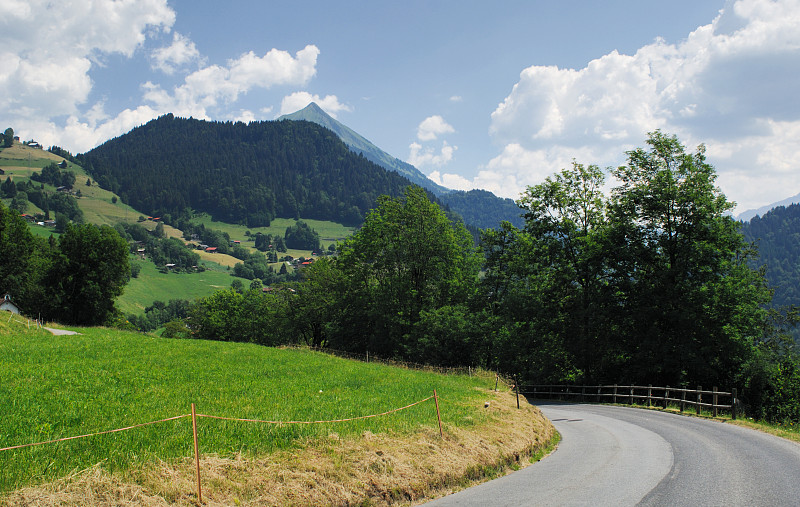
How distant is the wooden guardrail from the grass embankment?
7.20 metres

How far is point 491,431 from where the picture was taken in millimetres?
13852

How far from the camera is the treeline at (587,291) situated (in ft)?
102

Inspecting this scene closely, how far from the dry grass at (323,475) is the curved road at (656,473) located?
0.62 metres

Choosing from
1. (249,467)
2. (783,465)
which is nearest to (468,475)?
(249,467)

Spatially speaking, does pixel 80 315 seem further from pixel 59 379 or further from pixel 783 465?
pixel 783 465

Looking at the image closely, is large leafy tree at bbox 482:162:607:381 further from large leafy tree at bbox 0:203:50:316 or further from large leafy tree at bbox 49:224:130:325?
large leafy tree at bbox 0:203:50:316

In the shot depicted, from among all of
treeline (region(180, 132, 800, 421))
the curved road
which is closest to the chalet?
treeline (region(180, 132, 800, 421))

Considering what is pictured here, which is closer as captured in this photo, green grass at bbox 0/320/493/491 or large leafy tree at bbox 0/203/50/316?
green grass at bbox 0/320/493/491

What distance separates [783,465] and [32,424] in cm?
1667

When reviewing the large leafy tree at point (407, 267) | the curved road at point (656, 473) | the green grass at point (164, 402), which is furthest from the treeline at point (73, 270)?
the curved road at point (656, 473)

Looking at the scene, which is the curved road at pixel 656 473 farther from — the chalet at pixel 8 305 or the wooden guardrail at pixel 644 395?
the chalet at pixel 8 305

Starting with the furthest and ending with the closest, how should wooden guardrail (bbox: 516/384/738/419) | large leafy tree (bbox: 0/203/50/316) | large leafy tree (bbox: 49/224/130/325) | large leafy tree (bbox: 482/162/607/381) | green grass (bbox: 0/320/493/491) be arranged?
large leafy tree (bbox: 49/224/130/325)
large leafy tree (bbox: 0/203/50/316)
large leafy tree (bbox: 482/162/607/381)
wooden guardrail (bbox: 516/384/738/419)
green grass (bbox: 0/320/493/491)

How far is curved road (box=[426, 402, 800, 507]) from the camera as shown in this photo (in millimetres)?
8977

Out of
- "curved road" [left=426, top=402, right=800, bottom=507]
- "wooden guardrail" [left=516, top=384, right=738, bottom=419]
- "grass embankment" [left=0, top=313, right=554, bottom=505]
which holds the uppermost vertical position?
"grass embankment" [left=0, top=313, right=554, bottom=505]
